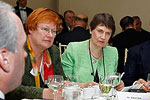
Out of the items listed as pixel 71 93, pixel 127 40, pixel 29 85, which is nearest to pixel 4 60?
pixel 71 93

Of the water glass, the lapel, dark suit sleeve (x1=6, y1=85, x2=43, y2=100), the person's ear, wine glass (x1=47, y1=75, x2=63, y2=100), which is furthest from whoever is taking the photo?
the lapel

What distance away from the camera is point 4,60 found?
0.87 m

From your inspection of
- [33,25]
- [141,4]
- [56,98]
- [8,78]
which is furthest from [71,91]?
[141,4]

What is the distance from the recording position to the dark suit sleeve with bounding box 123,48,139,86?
2664 mm

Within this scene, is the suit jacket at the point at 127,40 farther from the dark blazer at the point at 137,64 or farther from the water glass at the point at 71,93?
the water glass at the point at 71,93

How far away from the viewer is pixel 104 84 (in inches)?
71.6

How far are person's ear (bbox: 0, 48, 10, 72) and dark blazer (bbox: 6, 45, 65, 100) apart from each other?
1052 millimetres

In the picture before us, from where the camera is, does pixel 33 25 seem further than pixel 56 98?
Yes

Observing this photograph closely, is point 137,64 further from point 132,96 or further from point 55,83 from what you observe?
point 55,83

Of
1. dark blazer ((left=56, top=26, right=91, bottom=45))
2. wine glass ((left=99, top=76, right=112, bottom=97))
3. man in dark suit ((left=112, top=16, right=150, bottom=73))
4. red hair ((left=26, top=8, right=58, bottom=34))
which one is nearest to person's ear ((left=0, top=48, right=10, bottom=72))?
wine glass ((left=99, top=76, right=112, bottom=97))

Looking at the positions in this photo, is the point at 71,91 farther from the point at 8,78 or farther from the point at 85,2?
the point at 85,2

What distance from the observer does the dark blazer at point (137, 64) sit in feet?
8.70

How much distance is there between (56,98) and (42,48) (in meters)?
0.77

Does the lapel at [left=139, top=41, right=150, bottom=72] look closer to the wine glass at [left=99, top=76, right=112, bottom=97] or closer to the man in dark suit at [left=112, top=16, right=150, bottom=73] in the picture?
the wine glass at [left=99, top=76, right=112, bottom=97]
